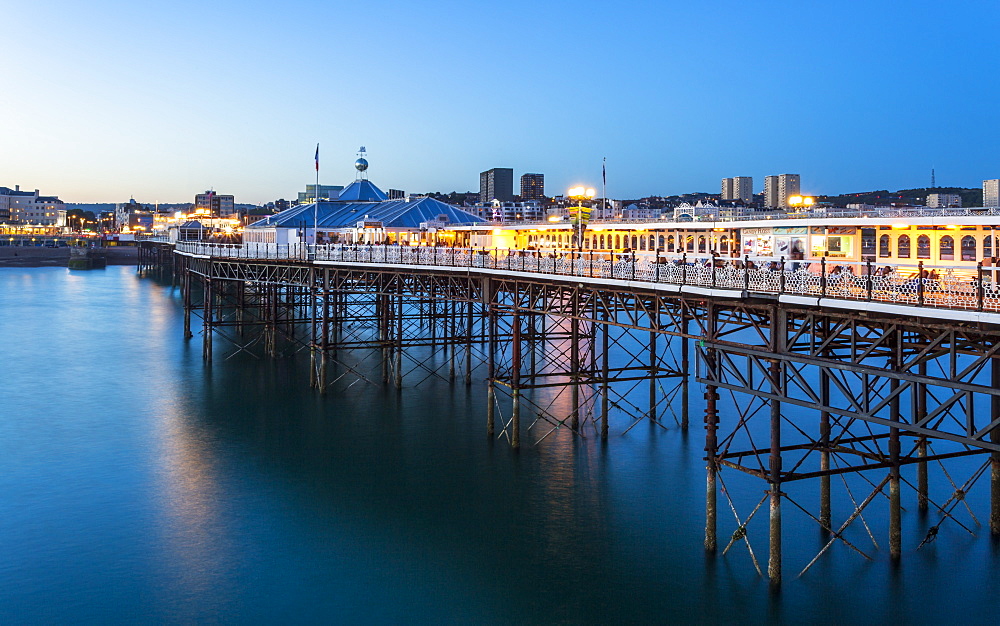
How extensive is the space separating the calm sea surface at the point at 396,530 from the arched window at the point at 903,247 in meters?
8.05

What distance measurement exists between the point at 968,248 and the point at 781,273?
8.51 m

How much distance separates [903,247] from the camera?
2814cm

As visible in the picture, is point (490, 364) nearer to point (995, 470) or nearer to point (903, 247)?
point (903, 247)

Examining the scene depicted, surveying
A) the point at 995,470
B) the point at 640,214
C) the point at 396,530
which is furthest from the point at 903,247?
the point at 640,214

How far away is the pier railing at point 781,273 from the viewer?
1880cm

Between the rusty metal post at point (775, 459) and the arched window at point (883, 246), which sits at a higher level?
the arched window at point (883, 246)

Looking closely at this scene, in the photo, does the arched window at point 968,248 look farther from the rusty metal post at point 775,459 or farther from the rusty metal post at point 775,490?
the rusty metal post at point 775,490

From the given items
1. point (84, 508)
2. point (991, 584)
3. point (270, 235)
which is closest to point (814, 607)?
point (991, 584)

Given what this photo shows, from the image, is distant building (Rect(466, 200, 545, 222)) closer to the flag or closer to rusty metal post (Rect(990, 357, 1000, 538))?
the flag

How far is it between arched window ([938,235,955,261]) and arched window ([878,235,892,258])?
2.11 meters

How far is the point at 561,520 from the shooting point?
27.0 m

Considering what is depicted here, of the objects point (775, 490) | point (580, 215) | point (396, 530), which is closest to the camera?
point (775, 490)

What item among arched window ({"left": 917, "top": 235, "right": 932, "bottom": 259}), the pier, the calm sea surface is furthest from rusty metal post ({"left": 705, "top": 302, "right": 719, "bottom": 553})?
arched window ({"left": 917, "top": 235, "right": 932, "bottom": 259})

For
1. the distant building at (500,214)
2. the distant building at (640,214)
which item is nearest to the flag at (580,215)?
the distant building at (640,214)
